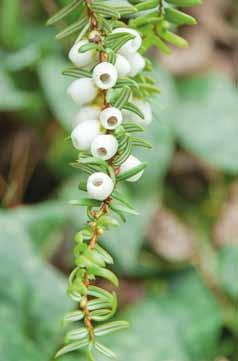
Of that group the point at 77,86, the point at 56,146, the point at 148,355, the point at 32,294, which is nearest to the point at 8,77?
the point at 56,146

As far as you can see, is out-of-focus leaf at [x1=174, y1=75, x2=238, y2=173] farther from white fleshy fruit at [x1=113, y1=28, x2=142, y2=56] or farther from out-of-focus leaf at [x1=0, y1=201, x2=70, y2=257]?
white fleshy fruit at [x1=113, y1=28, x2=142, y2=56]

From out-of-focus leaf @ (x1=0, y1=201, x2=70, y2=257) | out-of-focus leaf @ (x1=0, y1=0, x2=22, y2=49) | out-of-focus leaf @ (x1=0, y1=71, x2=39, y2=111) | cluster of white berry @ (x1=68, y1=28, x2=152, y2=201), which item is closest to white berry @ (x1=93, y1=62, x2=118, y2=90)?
cluster of white berry @ (x1=68, y1=28, x2=152, y2=201)

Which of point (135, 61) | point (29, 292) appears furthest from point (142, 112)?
point (29, 292)

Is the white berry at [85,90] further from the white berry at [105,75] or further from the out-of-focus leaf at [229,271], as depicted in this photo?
the out-of-focus leaf at [229,271]

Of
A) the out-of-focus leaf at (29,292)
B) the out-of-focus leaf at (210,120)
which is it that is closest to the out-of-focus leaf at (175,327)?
the out-of-focus leaf at (29,292)

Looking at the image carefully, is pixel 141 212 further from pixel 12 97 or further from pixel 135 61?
pixel 135 61

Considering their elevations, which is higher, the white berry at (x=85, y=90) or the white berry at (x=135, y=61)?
the white berry at (x=135, y=61)

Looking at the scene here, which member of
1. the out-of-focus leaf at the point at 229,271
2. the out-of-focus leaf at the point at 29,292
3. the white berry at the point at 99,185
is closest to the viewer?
the white berry at the point at 99,185
